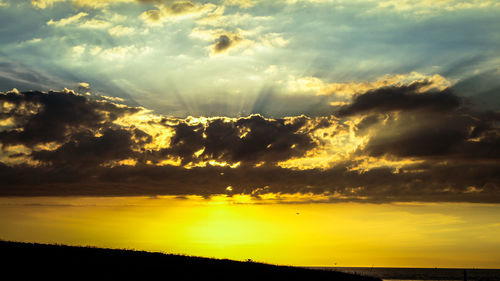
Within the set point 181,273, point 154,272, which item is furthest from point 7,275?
point 181,273

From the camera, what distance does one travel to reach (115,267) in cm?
4144

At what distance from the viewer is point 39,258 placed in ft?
135

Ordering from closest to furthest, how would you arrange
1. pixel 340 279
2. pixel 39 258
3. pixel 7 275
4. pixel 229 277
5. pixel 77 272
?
pixel 7 275, pixel 77 272, pixel 39 258, pixel 229 277, pixel 340 279

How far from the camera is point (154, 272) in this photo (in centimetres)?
4166

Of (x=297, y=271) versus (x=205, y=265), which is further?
(x=297, y=271)

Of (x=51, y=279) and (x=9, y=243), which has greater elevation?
(x=9, y=243)

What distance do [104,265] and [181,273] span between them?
7104 millimetres

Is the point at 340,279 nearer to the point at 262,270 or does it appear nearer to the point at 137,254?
the point at 262,270

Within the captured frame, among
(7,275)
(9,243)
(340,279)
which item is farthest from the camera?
(340,279)

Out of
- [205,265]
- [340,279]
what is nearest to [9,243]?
[205,265]

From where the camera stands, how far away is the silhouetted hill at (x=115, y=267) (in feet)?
119

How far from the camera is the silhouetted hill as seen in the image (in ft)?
119

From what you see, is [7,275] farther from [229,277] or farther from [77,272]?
[229,277]

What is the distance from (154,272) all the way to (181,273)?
2.73 meters
